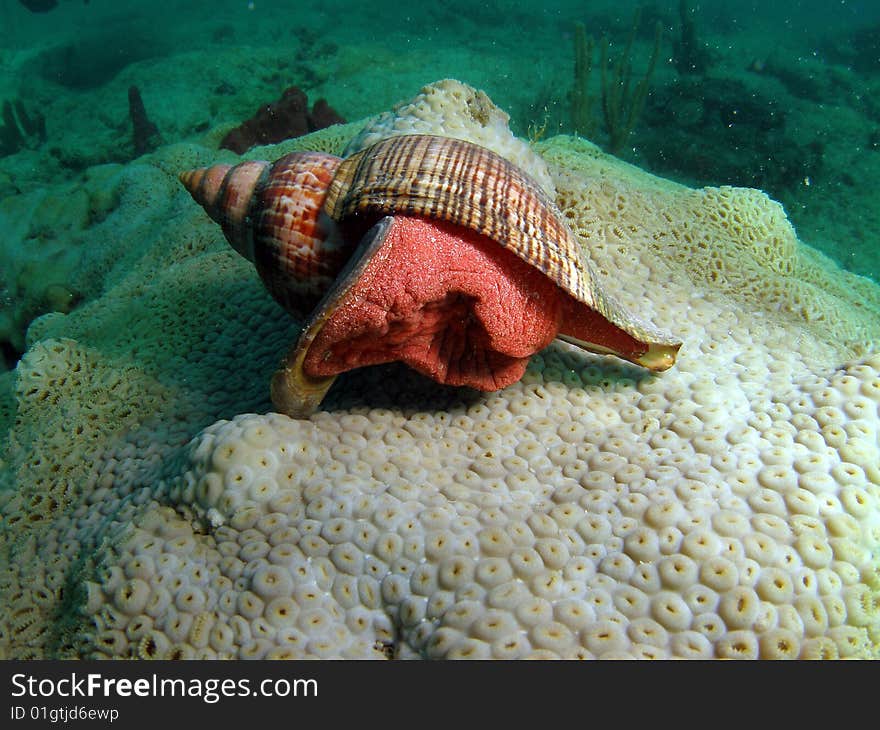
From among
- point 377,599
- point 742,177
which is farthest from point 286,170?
point 742,177

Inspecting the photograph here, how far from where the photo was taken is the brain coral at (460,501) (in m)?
1.86

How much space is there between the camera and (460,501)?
2.25m

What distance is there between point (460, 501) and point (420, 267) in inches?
38.2

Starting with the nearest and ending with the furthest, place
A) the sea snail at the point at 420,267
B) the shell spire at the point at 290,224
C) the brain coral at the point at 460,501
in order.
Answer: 1. the brain coral at the point at 460,501
2. the sea snail at the point at 420,267
3. the shell spire at the point at 290,224

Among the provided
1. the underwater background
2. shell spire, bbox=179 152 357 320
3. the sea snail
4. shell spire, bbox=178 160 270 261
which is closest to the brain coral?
the underwater background

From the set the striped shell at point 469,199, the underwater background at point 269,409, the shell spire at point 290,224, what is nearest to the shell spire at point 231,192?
the shell spire at point 290,224

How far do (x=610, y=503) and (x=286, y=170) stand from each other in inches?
81.7

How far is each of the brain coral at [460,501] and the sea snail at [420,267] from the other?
28 cm

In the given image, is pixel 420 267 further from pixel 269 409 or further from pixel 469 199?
pixel 269 409

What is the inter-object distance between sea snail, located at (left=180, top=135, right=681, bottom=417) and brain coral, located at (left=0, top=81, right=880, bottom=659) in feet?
0.93

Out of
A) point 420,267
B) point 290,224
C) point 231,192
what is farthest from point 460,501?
point 231,192

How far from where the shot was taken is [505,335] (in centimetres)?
236

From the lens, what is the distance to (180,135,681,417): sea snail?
2227 mm

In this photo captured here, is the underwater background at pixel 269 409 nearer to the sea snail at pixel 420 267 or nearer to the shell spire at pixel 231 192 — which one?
the sea snail at pixel 420 267
